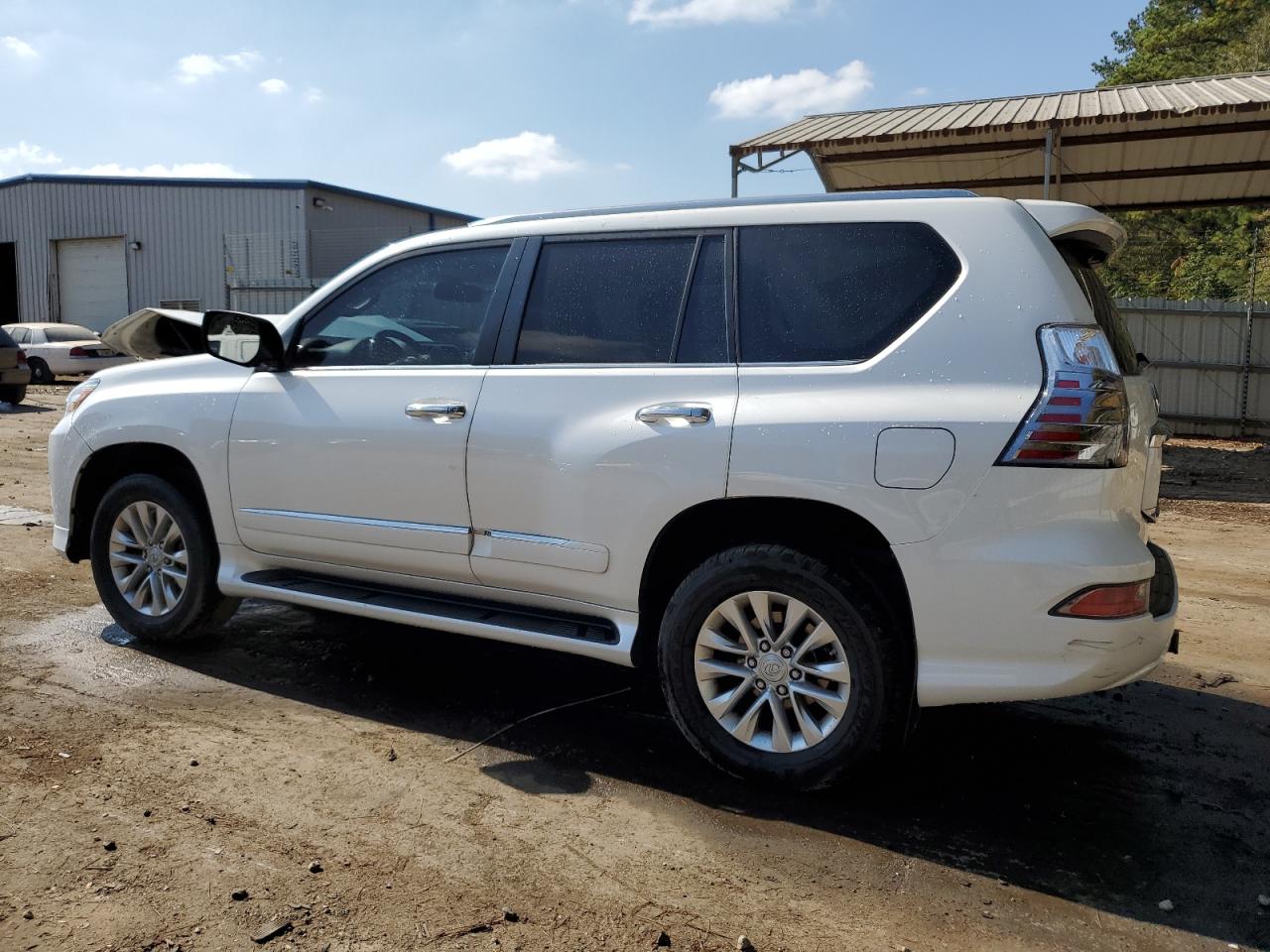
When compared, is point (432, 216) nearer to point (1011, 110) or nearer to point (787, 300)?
point (1011, 110)

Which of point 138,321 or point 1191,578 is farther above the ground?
point 138,321

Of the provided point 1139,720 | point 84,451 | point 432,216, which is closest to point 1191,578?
point 1139,720

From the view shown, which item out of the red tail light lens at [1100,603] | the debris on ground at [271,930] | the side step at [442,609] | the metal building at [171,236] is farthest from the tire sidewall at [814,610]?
the metal building at [171,236]

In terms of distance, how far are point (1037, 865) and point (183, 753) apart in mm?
2849

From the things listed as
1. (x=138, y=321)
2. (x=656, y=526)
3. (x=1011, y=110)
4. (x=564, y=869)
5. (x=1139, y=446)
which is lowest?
(x=564, y=869)

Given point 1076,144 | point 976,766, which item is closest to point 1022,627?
point 976,766

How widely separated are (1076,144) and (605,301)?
12620 millimetres

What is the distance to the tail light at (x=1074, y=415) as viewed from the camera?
10.2 feet

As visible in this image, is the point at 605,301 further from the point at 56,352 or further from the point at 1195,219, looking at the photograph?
the point at 1195,219

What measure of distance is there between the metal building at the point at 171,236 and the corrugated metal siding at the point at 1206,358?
17.5 meters

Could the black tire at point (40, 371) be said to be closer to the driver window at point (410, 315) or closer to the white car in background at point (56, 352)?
the white car in background at point (56, 352)

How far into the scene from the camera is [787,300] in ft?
11.9

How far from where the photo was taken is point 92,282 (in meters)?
30.7

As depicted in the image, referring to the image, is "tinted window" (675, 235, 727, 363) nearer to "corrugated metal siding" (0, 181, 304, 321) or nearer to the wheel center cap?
the wheel center cap
